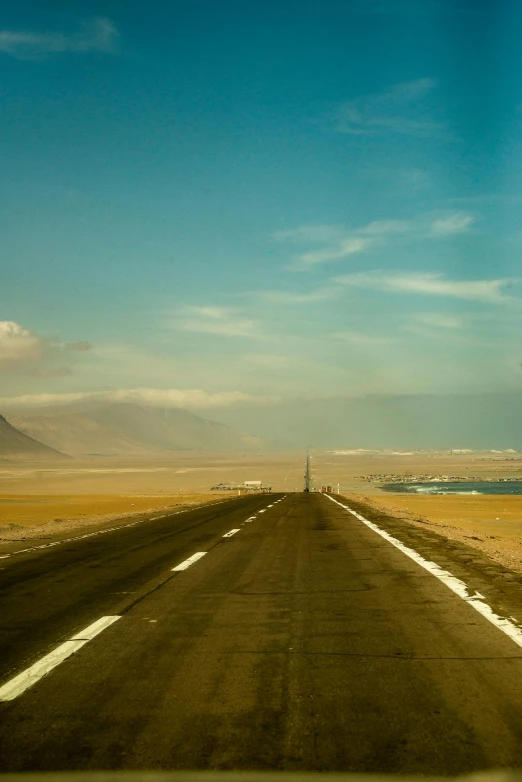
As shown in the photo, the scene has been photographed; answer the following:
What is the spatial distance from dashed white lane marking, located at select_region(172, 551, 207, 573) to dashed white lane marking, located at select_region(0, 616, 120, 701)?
4437mm

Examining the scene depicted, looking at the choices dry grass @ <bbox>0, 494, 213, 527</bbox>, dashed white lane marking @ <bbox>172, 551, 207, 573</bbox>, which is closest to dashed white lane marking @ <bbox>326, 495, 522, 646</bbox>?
dashed white lane marking @ <bbox>172, 551, 207, 573</bbox>

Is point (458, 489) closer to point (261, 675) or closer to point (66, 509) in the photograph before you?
point (66, 509)

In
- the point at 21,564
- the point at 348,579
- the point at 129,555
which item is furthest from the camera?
the point at 129,555

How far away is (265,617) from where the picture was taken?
28.7ft

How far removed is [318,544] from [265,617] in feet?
28.8

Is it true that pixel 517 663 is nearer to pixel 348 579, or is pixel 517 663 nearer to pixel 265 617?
pixel 265 617

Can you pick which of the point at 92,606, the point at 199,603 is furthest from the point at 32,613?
the point at 199,603

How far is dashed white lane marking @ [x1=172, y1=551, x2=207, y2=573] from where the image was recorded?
13.1 meters

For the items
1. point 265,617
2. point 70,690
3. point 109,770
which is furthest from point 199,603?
point 109,770

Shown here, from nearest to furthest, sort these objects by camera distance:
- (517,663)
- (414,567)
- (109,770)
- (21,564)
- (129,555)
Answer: (109,770) < (517,663) < (414,567) < (21,564) < (129,555)

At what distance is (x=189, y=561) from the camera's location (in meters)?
14.1

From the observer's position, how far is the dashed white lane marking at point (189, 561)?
1314 cm

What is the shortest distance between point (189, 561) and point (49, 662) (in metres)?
7.44

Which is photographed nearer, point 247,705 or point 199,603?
point 247,705
